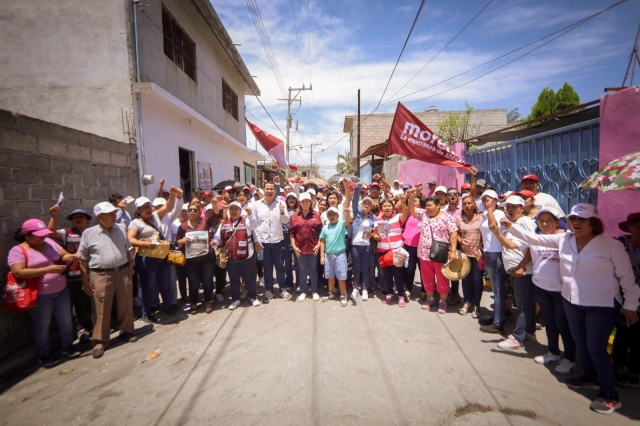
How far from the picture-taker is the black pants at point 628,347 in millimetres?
2932

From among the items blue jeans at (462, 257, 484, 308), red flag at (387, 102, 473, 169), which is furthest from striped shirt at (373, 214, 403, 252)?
red flag at (387, 102, 473, 169)

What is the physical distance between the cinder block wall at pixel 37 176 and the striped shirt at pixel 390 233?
4.63 m

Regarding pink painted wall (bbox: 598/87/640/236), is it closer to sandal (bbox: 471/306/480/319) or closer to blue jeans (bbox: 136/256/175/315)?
sandal (bbox: 471/306/480/319)

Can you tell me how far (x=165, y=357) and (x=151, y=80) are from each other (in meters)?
6.42

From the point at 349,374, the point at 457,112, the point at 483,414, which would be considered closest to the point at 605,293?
the point at 483,414

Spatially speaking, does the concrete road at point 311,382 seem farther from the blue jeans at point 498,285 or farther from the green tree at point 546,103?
the green tree at point 546,103

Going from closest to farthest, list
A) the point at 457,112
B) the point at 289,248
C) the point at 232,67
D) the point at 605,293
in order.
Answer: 1. the point at 605,293
2. the point at 289,248
3. the point at 232,67
4. the point at 457,112

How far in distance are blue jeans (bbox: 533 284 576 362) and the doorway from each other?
9.08 m

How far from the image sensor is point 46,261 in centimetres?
350

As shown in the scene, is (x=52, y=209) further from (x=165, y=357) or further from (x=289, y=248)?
(x=289, y=248)

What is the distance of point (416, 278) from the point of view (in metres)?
6.60

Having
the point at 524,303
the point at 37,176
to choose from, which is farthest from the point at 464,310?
the point at 37,176

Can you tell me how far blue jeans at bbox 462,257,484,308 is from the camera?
450cm

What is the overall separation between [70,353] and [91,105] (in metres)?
5.23
